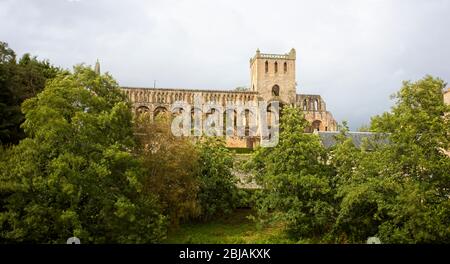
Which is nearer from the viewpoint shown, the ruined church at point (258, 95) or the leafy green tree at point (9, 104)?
the leafy green tree at point (9, 104)

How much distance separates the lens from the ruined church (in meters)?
56.6

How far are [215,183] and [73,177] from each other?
1129 centimetres

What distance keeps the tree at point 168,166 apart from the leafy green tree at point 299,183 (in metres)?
3.89

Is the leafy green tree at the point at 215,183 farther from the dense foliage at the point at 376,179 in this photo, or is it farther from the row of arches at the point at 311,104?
the row of arches at the point at 311,104

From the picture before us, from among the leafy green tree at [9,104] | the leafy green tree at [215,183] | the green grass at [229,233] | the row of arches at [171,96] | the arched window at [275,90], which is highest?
the arched window at [275,90]

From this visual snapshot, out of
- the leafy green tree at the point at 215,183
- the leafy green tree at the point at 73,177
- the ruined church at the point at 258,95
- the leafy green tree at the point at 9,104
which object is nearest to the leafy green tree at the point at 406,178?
the leafy green tree at the point at 215,183

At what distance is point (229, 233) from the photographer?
2828 centimetres

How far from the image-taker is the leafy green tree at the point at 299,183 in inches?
1030

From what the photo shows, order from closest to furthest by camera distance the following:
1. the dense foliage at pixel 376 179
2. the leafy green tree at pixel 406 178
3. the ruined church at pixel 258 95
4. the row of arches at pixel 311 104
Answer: the leafy green tree at pixel 406 178 → the dense foliage at pixel 376 179 → the ruined church at pixel 258 95 → the row of arches at pixel 311 104

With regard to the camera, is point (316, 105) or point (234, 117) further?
point (316, 105)

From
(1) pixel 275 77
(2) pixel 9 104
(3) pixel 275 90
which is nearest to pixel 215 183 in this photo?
(2) pixel 9 104

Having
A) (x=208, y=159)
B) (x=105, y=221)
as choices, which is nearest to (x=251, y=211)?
(x=208, y=159)

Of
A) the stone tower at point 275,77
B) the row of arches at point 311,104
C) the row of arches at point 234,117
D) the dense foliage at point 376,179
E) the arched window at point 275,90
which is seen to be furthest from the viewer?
the row of arches at point 311,104

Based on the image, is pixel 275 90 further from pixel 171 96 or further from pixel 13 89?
pixel 13 89
